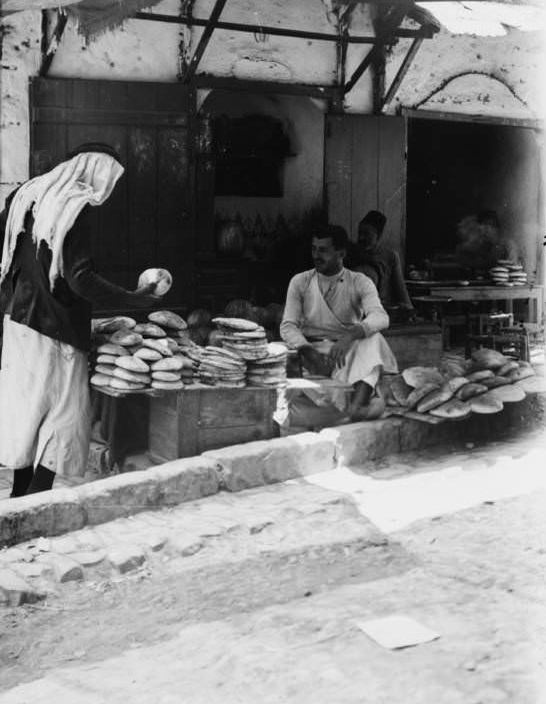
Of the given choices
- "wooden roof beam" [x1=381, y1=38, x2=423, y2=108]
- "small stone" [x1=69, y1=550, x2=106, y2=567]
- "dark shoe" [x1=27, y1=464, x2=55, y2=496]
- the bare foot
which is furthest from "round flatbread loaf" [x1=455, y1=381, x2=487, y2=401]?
"wooden roof beam" [x1=381, y1=38, x2=423, y2=108]

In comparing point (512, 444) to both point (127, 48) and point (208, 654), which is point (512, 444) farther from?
point (127, 48)

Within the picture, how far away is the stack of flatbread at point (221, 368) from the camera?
622 centimetres

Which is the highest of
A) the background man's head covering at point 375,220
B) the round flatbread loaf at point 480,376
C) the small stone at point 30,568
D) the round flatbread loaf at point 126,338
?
the background man's head covering at point 375,220

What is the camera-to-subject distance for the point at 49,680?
3.53 m

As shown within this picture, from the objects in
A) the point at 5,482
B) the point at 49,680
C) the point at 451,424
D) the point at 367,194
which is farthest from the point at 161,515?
the point at 367,194

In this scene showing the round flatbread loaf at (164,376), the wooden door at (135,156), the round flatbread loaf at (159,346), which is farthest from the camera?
the wooden door at (135,156)

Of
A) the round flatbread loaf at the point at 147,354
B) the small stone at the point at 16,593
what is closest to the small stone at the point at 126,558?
the small stone at the point at 16,593

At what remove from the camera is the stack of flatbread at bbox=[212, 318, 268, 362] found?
6.34 metres

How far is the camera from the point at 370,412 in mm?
7008

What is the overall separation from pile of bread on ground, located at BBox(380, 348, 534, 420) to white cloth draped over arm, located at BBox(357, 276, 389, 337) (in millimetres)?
417

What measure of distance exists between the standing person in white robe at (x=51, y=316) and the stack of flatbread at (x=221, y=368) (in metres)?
0.72

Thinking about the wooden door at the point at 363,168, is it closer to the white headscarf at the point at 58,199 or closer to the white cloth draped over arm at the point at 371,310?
the white cloth draped over arm at the point at 371,310

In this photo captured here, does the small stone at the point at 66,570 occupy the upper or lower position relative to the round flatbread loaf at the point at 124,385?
lower

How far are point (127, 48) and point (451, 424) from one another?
15.1 ft
